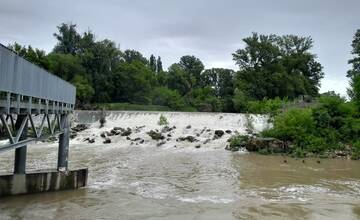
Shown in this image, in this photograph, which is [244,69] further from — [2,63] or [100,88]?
[2,63]

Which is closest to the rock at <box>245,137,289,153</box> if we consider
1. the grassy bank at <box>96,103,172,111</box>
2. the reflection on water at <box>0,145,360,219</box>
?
the reflection on water at <box>0,145,360,219</box>

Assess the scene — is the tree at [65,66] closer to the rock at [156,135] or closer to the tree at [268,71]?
the tree at [268,71]

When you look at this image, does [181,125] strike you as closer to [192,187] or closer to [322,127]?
→ [322,127]

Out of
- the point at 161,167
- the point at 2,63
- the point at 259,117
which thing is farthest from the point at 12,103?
the point at 259,117

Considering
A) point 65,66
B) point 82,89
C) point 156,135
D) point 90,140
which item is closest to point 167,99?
point 82,89

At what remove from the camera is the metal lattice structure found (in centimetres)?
1091

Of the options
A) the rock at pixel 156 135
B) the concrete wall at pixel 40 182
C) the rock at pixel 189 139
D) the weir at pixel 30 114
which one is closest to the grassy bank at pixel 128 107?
the rock at pixel 156 135

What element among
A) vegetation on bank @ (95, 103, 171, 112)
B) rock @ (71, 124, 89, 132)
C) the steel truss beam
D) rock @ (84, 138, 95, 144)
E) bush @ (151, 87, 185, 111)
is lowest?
rock @ (84, 138, 95, 144)

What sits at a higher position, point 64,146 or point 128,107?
point 128,107

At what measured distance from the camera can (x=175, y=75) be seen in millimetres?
93375

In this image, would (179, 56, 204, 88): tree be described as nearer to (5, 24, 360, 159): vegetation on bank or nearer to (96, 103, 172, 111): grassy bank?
(5, 24, 360, 159): vegetation on bank

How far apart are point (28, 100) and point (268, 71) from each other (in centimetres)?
6475

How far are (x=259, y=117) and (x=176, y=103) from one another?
33.6 meters

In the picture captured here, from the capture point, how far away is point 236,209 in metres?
16.4
